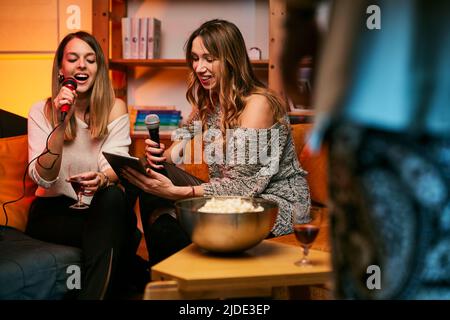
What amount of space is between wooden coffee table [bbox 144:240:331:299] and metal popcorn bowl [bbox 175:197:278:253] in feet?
0.13

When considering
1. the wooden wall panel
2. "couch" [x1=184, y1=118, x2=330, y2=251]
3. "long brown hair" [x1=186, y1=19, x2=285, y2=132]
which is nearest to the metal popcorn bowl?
"long brown hair" [x1=186, y1=19, x2=285, y2=132]

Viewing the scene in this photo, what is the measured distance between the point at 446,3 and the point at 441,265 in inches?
14.1

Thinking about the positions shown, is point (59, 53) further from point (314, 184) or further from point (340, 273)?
point (340, 273)

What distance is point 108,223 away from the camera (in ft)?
6.24

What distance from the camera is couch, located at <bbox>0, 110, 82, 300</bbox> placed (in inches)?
68.1

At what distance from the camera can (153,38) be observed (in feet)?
10.9

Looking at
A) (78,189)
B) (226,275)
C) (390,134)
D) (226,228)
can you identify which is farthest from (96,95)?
(390,134)

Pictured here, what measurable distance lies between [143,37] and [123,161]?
1800mm

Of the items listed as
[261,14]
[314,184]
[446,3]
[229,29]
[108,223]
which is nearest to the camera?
[446,3]

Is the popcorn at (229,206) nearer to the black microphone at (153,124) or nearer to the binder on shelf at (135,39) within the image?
the black microphone at (153,124)

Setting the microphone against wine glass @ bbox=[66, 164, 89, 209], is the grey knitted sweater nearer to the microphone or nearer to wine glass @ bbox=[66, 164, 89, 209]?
wine glass @ bbox=[66, 164, 89, 209]

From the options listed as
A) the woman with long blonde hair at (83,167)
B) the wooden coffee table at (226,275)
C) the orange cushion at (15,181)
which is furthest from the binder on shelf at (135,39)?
the wooden coffee table at (226,275)

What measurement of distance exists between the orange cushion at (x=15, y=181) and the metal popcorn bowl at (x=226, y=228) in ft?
3.12
